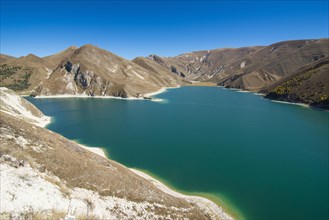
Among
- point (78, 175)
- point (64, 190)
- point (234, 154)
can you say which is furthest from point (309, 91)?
point (64, 190)

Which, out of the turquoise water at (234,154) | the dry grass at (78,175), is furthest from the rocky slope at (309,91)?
the dry grass at (78,175)

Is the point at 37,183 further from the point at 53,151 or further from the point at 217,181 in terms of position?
the point at 217,181

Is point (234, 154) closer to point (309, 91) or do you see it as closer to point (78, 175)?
point (78, 175)

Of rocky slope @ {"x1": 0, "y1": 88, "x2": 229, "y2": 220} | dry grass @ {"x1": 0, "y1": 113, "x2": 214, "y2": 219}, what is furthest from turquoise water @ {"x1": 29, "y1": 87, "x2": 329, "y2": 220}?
dry grass @ {"x1": 0, "y1": 113, "x2": 214, "y2": 219}

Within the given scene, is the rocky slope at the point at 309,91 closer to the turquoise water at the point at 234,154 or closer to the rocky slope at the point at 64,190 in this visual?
the turquoise water at the point at 234,154

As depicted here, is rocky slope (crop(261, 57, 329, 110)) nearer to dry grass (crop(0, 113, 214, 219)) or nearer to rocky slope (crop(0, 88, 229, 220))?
dry grass (crop(0, 113, 214, 219))
